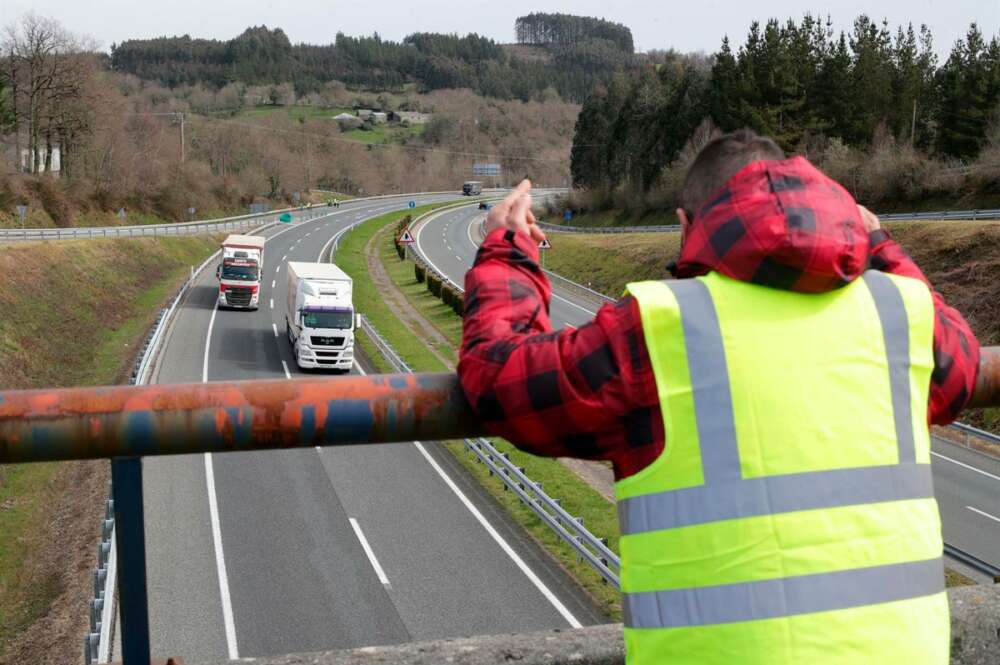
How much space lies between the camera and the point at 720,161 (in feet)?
6.88

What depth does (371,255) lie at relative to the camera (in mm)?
75938

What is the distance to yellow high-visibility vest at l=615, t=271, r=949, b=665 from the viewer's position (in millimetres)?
1781

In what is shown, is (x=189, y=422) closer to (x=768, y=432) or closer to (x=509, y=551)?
(x=768, y=432)

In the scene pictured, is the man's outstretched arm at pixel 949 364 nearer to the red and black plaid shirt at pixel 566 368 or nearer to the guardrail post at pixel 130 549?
the red and black plaid shirt at pixel 566 368

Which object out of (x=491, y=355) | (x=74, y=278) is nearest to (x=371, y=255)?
(x=74, y=278)

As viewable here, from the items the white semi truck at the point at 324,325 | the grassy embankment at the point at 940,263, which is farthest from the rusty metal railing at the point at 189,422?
the white semi truck at the point at 324,325

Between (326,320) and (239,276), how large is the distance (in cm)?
1345

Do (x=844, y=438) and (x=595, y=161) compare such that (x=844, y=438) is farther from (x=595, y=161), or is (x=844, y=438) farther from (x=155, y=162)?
(x=595, y=161)

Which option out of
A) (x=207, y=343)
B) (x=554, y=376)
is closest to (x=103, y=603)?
(x=554, y=376)

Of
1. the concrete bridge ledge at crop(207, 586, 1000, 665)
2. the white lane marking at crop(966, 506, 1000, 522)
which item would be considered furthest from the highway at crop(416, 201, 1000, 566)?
the concrete bridge ledge at crop(207, 586, 1000, 665)

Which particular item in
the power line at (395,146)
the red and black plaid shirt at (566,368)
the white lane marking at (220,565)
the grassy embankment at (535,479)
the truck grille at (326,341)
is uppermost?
the power line at (395,146)

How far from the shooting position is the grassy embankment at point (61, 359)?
1845 cm

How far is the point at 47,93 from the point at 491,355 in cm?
8936

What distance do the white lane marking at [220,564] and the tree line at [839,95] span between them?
60484mm
